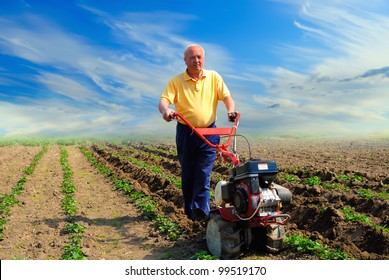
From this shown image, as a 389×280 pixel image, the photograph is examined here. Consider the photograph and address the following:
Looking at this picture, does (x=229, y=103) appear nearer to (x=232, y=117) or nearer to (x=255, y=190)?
(x=232, y=117)

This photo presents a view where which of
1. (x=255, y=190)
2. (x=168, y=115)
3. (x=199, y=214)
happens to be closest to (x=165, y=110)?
(x=168, y=115)

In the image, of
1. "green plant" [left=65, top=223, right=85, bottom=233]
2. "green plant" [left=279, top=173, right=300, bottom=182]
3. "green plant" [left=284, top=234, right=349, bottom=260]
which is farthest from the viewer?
"green plant" [left=279, top=173, right=300, bottom=182]

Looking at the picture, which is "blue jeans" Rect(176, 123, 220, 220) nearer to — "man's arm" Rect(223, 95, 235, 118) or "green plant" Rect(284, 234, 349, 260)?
"man's arm" Rect(223, 95, 235, 118)

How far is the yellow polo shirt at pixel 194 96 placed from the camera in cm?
661

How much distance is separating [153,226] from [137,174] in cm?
567

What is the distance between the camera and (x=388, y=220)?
692cm

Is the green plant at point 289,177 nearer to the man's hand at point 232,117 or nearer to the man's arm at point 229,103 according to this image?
the man's arm at point 229,103

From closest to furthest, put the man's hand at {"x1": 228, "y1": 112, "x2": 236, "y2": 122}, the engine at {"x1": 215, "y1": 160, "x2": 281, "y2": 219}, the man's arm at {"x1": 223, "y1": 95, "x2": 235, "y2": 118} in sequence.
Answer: the engine at {"x1": 215, "y1": 160, "x2": 281, "y2": 219} < the man's hand at {"x1": 228, "y1": 112, "x2": 236, "y2": 122} < the man's arm at {"x1": 223, "y1": 95, "x2": 235, "y2": 118}

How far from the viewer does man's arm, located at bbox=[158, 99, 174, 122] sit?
6055 mm

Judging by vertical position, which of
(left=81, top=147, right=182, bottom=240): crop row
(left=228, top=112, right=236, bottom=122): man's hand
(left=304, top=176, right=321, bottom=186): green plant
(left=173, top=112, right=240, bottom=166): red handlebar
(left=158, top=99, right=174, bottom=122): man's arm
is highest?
(left=158, top=99, right=174, bottom=122): man's arm

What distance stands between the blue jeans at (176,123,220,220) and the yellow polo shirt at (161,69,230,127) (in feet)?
0.72

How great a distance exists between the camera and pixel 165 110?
20.6ft

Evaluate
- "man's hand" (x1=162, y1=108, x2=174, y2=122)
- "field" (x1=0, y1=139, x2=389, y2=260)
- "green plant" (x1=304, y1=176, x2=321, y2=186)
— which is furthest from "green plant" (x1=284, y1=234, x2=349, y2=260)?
"green plant" (x1=304, y1=176, x2=321, y2=186)

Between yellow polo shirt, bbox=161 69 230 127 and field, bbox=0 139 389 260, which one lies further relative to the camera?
yellow polo shirt, bbox=161 69 230 127
